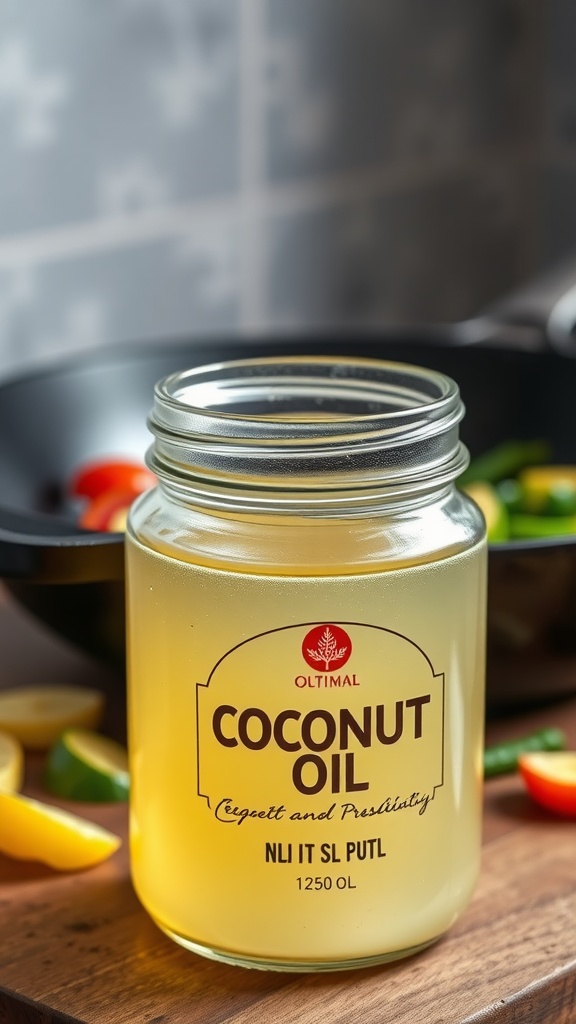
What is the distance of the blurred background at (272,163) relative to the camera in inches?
52.8

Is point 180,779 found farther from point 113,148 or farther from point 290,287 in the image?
point 290,287

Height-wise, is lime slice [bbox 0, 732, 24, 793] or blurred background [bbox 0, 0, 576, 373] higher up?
blurred background [bbox 0, 0, 576, 373]

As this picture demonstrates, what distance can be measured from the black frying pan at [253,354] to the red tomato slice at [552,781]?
0.19 ft

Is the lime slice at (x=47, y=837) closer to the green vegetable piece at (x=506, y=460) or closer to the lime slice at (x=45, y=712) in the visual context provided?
the lime slice at (x=45, y=712)

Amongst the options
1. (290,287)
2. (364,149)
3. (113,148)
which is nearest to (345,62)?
(364,149)

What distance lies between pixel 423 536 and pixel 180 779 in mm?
153

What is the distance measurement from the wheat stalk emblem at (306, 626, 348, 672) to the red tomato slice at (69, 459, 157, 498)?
467 millimetres

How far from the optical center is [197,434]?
61cm

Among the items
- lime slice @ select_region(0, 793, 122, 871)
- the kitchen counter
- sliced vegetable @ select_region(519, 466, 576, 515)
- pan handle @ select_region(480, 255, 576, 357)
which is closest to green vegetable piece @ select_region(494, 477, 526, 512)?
sliced vegetable @ select_region(519, 466, 576, 515)

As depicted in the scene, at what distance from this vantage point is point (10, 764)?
81cm

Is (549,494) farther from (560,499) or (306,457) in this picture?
(306,457)

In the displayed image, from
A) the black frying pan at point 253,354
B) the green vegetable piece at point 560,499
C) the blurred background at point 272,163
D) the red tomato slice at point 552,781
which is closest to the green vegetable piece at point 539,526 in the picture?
the green vegetable piece at point 560,499

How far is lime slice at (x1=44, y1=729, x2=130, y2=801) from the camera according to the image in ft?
2.67

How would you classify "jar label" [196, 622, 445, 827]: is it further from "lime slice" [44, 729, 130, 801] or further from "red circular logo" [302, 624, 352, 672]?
"lime slice" [44, 729, 130, 801]
